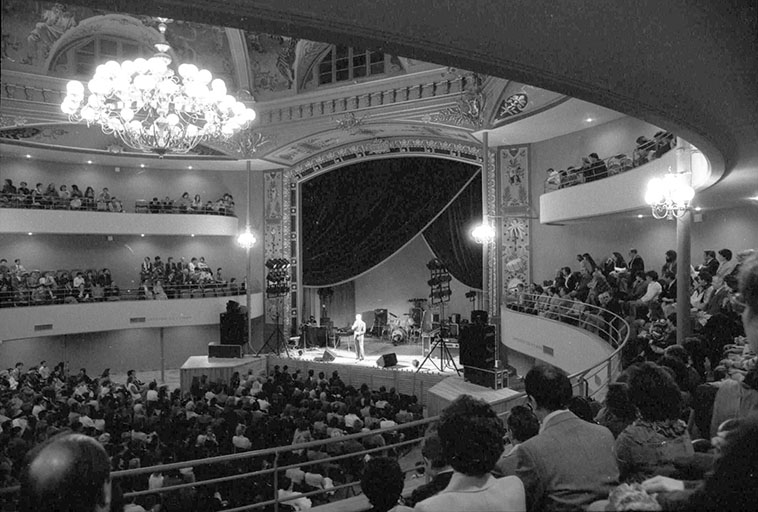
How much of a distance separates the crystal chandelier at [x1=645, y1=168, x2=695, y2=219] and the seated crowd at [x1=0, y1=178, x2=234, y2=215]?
47.8ft

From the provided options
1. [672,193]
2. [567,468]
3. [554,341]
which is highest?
[672,193]

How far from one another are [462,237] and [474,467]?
1473 centimetres

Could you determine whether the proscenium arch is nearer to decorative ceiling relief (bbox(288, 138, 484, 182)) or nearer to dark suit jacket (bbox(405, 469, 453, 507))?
decorative ceiling relief (bbox(288, 138, 484, 182))

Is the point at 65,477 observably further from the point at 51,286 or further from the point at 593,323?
the point at 51,286

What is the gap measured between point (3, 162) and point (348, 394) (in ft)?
44.0

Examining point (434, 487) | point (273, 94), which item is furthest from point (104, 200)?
point (434, 487)

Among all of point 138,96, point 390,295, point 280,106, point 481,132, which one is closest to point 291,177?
point 280,106

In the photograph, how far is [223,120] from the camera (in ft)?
32.7

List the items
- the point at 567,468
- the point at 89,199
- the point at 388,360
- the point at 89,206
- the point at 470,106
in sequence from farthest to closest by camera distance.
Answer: the point at 89,206
the point at 89,199
the point at 388,360
the point at 470,106
the point at 567,468

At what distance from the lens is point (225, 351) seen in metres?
15.3

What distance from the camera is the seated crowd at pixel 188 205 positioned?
17.9m

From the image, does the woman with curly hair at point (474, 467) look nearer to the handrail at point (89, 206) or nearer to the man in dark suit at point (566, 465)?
the man in dark suit at point (566, 465)

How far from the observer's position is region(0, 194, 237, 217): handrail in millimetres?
15203

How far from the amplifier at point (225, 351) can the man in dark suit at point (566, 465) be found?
45.3ft
